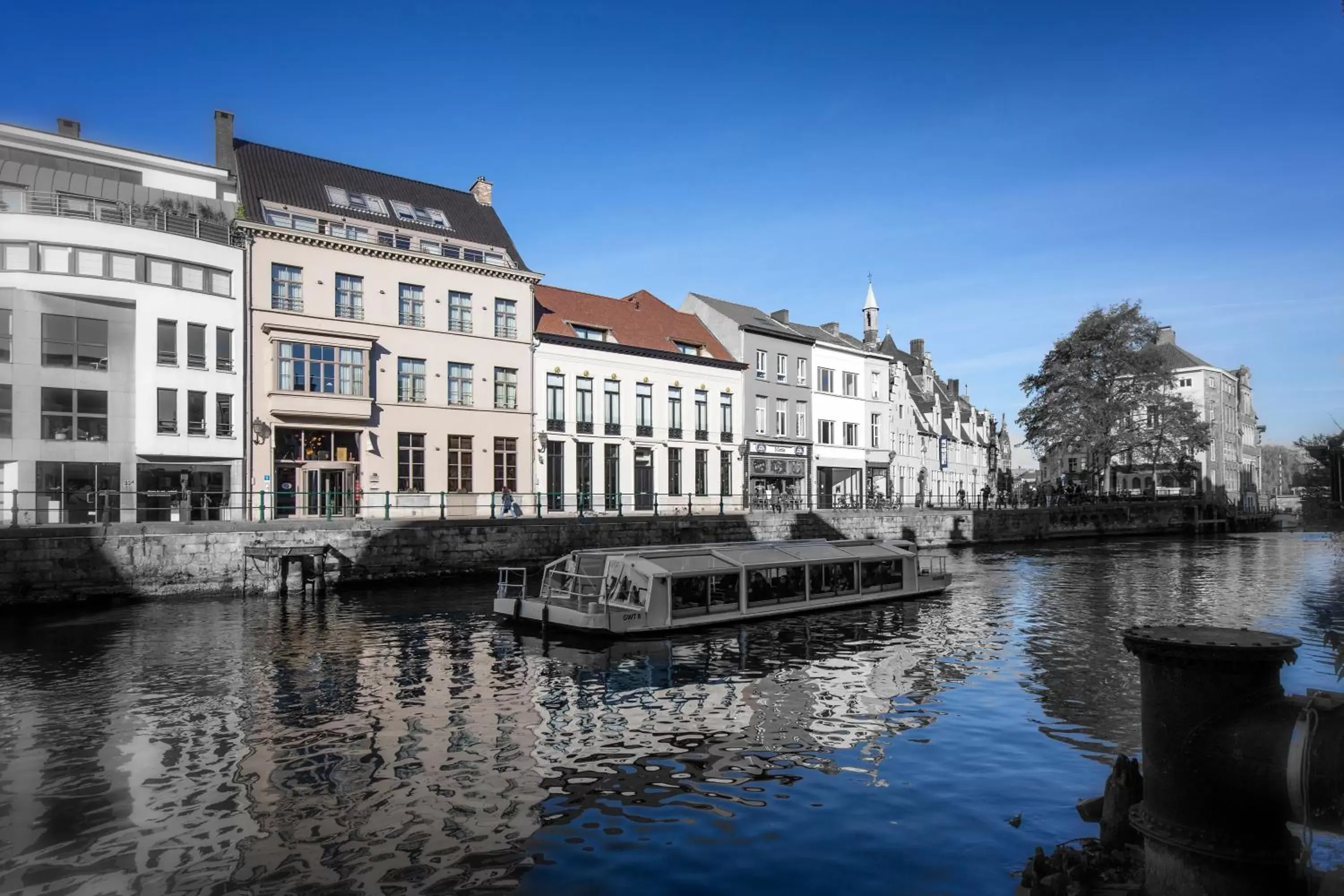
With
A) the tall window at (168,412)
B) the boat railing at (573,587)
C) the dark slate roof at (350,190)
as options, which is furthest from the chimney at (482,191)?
the boat railing at (573,587)

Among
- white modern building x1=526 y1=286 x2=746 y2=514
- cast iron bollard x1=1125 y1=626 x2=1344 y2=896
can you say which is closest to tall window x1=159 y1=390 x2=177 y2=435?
white modern building x1=526 y1=286 x2=746 y2=514

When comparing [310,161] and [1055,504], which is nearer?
[310,161]

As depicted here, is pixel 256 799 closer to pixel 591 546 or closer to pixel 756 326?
pixel 591 546

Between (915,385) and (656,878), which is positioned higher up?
(915,385)

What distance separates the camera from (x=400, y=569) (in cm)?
3212

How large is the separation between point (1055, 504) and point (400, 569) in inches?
2078

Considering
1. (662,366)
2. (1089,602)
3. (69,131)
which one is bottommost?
(1089,602)

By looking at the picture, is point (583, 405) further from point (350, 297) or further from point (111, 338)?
point (111, 338)

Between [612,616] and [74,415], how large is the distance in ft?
80.6

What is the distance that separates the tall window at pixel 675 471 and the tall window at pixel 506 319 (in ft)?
37.4

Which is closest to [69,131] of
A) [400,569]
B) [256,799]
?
[400,569]

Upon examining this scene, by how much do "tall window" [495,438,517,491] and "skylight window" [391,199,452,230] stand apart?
1112 cm

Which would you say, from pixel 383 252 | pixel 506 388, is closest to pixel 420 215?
pixel 383 252

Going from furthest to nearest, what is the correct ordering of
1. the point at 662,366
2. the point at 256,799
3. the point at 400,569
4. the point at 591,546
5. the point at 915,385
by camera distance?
the point at 915,385 → the point at 662,366 → the point at 591,546 → the point at 400,569 → the point at 256,799
